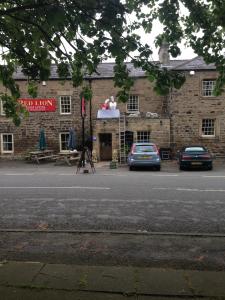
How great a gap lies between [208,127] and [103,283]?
87.4 ft

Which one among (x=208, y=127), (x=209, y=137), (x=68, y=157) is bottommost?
(x=68, y=157)

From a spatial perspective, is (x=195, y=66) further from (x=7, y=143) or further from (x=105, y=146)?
(x=7, y=143)

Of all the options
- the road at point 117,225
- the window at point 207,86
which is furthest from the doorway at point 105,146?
the road at point 117,225

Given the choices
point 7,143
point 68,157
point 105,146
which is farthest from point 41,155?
point 105,146

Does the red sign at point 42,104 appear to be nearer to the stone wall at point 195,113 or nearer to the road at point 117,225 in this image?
the stone wall at point 195,113

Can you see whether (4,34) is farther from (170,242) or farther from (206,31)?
(170,242)

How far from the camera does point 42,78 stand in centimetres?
737

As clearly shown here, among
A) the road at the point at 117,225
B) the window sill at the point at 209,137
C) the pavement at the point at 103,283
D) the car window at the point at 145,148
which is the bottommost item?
the road at the point at 117,225

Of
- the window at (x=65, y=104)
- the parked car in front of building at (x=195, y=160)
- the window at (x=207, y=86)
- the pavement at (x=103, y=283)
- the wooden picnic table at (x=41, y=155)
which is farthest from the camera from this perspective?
the window at (x=65, y=104)

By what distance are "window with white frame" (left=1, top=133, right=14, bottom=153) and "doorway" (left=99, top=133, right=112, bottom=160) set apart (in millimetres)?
7863

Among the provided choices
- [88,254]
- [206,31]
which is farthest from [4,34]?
[88,254]

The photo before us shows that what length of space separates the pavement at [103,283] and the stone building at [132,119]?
72.5ft

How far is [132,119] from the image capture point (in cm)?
2847

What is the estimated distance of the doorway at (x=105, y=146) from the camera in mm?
29292
